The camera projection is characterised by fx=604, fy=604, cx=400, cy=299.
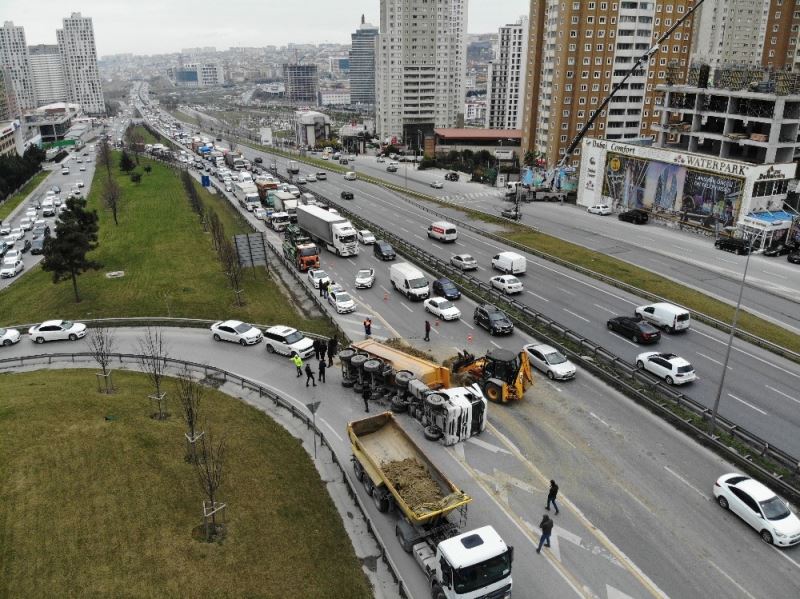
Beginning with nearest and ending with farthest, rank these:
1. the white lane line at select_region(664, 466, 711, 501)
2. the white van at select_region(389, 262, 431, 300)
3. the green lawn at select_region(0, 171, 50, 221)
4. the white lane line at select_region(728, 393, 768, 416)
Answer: the white lane line at select_region(664, 466, 711, 501)
the white lane line at select_region(728, 393, 768, 416)
the white van at select_region(389, 262, 431, 300)
the green lawn at select_region(0, 171, 50, 221)

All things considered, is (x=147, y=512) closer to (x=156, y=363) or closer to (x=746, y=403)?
(x=156, y=363)

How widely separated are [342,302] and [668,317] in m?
22.4

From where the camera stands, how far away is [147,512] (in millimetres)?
21516

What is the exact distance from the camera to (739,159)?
66.9 meters

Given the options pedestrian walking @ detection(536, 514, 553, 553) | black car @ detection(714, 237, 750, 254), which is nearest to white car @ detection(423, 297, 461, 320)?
pedestrian walking @ detection(536, 514, 553, 553)

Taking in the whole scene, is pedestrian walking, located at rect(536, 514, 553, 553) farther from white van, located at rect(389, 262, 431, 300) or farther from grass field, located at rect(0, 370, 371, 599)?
white van, located at rect(389, 262, 431, 300)

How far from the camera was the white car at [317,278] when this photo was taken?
48144 millimetres

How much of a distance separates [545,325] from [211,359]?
2137 centimetres

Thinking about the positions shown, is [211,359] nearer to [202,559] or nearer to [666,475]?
[202,559]

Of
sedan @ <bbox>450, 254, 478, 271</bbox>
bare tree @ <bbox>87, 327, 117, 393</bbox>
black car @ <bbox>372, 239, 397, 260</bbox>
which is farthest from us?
black car @ <bbox>372, 239, 397, 260</bbox>

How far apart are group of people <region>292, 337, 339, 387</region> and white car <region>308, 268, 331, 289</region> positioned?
12032mm

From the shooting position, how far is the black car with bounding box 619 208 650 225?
73688 millimetres

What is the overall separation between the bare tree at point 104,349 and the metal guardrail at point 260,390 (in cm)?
70

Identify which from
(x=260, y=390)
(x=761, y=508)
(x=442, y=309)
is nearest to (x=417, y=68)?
(x=442, y=309)
